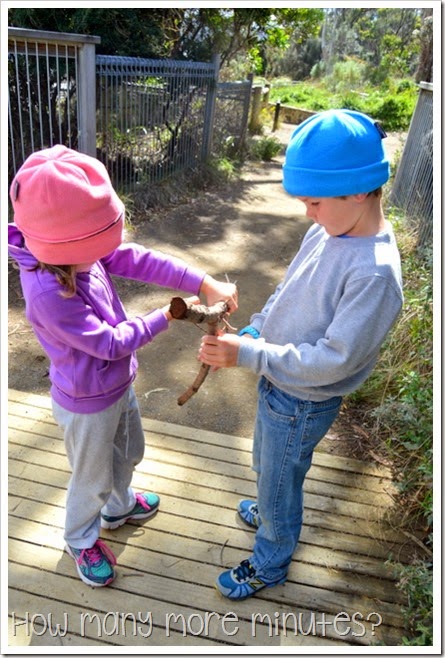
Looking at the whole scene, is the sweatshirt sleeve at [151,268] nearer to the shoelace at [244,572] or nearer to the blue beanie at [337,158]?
the blue beanie at [337,158]

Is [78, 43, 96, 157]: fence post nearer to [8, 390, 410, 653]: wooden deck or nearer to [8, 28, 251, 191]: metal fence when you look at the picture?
[8, 28, 251, 191]: metal fence

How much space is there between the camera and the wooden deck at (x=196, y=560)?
194 centimetres

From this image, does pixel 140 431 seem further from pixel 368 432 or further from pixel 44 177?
pixel 368 432

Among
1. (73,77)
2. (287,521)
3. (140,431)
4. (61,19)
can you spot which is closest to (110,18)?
(61,19)

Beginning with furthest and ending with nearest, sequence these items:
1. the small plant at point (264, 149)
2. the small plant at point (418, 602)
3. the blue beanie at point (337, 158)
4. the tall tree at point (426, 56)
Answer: the small plant at point (264, 149) < the tall tree at point (426, 56) < the small plant at point (418, 602) < the blue beanie at point (337, 158)

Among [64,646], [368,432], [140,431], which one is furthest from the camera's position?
[368,432]

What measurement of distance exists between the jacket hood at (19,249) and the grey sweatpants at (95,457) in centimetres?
55

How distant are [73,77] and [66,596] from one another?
4.99 metres

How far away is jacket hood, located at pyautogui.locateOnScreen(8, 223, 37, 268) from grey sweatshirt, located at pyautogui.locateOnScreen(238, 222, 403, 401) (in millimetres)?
700

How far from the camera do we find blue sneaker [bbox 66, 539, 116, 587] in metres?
2.03

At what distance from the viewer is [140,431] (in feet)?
7.25

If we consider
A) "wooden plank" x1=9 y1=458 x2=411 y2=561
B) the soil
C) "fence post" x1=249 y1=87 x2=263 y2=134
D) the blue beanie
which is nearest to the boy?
the blue beanie

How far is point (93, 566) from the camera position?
6.66 feet

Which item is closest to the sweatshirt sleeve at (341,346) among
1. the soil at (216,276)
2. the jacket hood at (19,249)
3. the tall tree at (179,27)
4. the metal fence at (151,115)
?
the jacket hood at (19,249)
